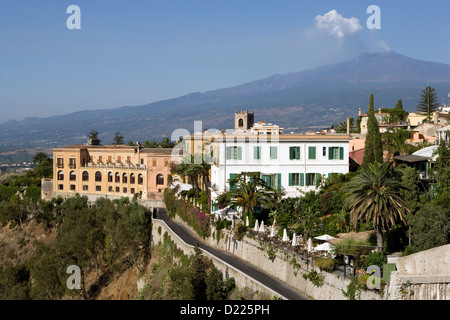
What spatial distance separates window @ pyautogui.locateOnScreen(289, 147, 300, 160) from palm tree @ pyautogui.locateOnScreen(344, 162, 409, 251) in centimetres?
1454

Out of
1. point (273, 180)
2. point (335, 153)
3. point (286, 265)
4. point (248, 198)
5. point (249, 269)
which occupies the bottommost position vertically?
point (249, 269)

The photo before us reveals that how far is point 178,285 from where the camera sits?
2888cm

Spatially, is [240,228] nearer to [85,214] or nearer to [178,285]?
[178,285]

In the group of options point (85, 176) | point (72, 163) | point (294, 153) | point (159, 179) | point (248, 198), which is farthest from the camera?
point (72, 163)

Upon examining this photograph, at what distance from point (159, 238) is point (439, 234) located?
25175 millimetres

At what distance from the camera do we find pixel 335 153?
41344 mm

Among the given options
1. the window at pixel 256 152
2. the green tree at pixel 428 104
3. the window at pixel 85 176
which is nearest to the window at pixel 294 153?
the window at pixel 256 152

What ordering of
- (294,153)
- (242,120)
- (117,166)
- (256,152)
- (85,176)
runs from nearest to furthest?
(256,152) → (294,153) → (242,120) → (117,166) → (85,176)

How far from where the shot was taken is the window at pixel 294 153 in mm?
40844

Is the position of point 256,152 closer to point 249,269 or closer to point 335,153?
point 335,153

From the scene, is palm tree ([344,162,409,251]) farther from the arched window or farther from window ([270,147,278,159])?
the arched window

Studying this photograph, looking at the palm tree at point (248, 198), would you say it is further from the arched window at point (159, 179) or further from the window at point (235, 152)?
the arched window at point (159, 179)

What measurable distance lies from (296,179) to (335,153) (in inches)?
136

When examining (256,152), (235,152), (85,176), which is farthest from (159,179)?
(256,152)
